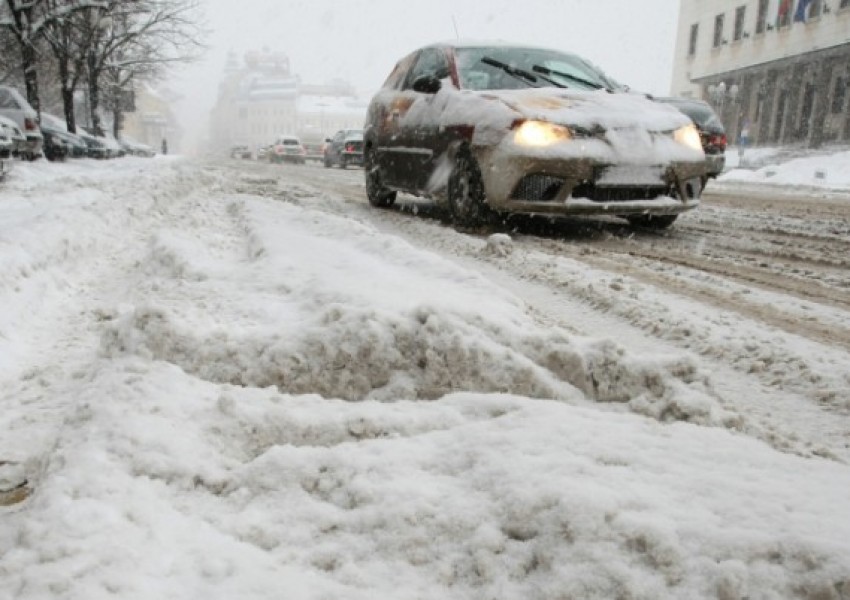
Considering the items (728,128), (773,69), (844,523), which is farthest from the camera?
(728,128)

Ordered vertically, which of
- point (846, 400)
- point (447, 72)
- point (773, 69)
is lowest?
point (846, 400)

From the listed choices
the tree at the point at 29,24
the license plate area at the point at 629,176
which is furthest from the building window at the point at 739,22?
the license plate area at the point at 629,176

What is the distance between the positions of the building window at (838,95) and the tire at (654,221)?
95.2 feet

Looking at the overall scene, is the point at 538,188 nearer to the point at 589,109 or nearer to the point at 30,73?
the point at 589,109

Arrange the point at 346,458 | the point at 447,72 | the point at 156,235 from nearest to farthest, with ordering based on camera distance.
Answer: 1. the point at 346,458
2. the point at 156,235
3. the point at 447,72

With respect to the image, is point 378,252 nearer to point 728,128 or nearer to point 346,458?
point 346,458

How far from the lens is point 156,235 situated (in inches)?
172

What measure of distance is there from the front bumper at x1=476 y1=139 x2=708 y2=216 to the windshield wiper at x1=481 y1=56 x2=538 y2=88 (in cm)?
109

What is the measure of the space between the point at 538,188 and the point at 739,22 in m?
37.2

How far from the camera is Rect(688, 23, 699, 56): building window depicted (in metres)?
40.1

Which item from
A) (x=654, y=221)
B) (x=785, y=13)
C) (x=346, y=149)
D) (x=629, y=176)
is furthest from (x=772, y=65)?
(x=629, y=176)

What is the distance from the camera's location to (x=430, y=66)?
22.0 ft

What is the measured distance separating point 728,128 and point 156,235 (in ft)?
128

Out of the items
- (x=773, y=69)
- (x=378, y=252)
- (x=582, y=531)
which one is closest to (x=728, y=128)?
(x=773, y=69)
